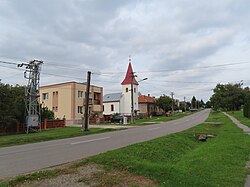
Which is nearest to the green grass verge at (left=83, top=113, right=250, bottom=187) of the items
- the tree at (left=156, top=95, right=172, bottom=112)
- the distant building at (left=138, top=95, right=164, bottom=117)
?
the distant building at (left=138, top=95, right=164, bottom=117)

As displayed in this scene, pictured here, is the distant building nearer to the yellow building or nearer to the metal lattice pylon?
the yellow building

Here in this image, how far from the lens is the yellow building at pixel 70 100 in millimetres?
51094

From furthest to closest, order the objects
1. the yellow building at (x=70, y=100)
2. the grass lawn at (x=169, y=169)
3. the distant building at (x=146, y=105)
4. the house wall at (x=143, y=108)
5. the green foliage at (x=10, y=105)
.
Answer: the house wall at (x=143, y=108) < the distant building at (x=146, y=105) < the yellow building at (x=70, y=100) < the green foliage at (x=10, y=105) < the grass lawn at (x=169, y=169)

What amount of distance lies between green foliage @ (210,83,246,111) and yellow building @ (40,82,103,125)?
1874 inches

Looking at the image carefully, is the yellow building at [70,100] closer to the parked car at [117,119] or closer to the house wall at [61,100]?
the house wall at [61,100]

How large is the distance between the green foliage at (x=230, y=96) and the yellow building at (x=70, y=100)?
Result: 47.6 meters

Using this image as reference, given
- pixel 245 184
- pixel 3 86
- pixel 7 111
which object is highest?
pixel 3 86

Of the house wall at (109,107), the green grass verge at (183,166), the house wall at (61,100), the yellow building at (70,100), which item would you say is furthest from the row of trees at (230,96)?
the green grass verge at (183,166)

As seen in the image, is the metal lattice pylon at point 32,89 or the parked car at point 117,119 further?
the parked car at point 117,119

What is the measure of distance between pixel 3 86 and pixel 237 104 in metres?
77.5

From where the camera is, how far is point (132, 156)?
32.0 ft

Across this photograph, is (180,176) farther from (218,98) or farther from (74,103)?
(218,98)

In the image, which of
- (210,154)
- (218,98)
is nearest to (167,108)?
(218,98)

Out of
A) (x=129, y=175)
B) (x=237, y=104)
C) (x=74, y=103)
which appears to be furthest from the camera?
(x=237, y=104)
